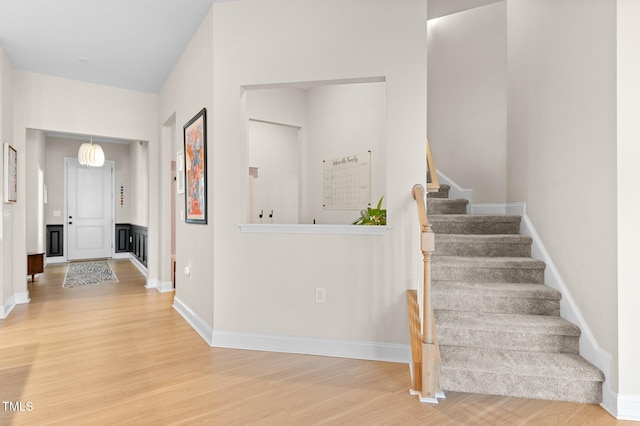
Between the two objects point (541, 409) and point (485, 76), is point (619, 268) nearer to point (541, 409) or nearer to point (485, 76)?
point (541, 409)

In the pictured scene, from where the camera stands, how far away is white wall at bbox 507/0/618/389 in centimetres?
203

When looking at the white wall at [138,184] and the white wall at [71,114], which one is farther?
the white wall at [138,184]

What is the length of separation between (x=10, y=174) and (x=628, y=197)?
5.47 metres

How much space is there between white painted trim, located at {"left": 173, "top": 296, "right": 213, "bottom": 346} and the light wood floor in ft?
0.20

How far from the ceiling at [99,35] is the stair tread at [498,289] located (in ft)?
9.98

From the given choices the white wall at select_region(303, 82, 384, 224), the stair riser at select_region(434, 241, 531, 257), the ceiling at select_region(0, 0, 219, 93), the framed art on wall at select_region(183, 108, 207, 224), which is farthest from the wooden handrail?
the ceiling at select_region(0, 0, 219, 93)

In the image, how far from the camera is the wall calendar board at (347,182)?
4215 millimetres

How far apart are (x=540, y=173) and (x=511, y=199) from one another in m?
0.74

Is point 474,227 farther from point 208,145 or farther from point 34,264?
point 34,264

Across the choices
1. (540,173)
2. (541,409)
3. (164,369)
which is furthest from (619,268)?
(164,369)

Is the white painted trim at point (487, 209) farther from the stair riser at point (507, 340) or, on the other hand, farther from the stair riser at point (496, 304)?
the stair riser at point (507, 340)

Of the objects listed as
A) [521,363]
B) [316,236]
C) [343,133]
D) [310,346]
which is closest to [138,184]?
[343,133]

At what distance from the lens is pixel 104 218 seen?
8.09 m

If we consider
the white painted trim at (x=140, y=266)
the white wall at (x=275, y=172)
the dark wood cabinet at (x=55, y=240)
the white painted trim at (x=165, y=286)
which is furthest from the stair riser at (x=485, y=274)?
the dark wood cabinet at (x=55, y=240)
